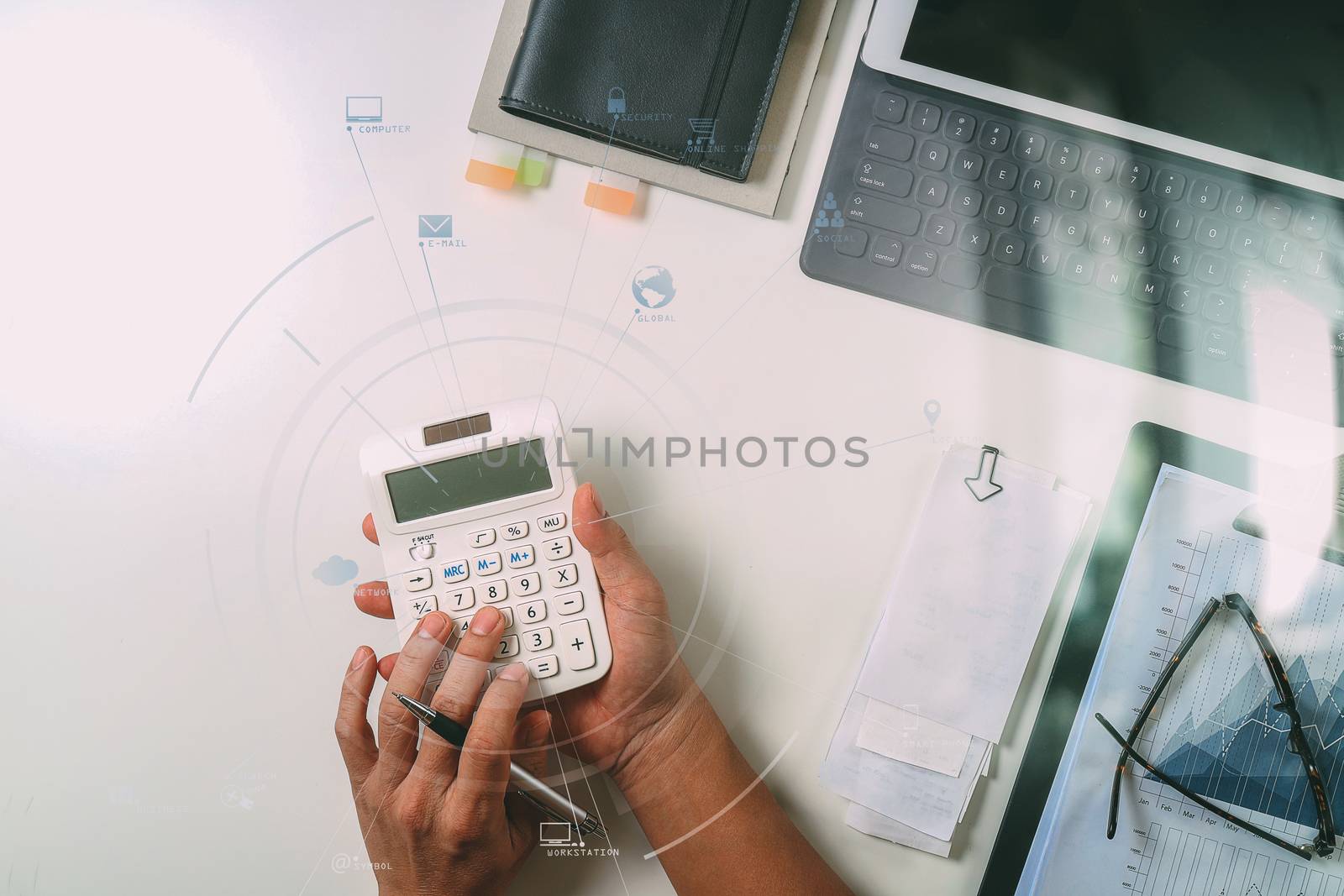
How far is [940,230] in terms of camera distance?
555 mm

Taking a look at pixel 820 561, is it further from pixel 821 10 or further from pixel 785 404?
pixel 821 10

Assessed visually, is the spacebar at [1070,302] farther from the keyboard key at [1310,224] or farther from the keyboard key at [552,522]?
the keyboard key at [552,522]

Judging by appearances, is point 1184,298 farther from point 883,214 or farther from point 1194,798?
point 1194,798

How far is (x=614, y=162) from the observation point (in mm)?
564

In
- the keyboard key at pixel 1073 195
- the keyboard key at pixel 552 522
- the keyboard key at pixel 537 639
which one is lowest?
the keyboard key at pixel 537 639

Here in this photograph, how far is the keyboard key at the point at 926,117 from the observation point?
0.56 metres

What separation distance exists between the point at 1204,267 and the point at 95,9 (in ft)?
2.54

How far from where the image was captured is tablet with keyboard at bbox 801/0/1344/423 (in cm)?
55

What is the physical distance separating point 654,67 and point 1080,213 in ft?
0.97

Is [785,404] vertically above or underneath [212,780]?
above

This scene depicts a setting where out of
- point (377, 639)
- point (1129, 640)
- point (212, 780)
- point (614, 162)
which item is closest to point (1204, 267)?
point (1129, 640)

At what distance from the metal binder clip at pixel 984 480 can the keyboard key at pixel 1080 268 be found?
0.41 feet

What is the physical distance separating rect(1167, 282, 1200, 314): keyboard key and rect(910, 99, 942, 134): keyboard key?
0.62 feet

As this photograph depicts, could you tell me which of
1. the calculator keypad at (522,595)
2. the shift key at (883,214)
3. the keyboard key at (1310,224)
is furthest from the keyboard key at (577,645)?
the keyboard key at (1310,224)
